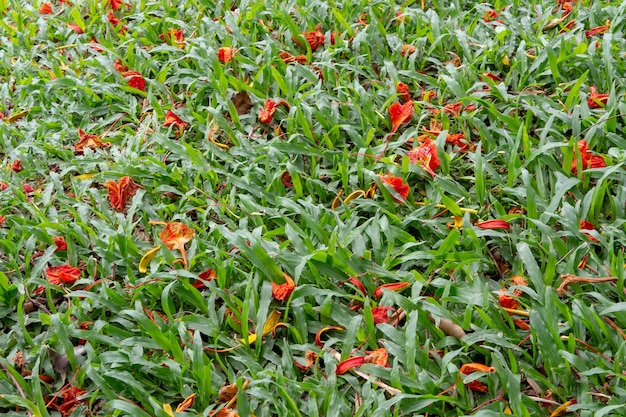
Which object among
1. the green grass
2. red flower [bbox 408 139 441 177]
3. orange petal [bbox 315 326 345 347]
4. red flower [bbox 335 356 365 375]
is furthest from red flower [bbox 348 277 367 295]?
red flower [bbox 408 139 441 177]

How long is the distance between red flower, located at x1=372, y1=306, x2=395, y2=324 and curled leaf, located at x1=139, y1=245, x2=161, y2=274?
0.79 m

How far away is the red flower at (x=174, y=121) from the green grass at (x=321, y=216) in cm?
3

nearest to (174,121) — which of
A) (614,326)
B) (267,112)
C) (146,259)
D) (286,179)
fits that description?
(267,112)

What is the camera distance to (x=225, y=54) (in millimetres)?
3002

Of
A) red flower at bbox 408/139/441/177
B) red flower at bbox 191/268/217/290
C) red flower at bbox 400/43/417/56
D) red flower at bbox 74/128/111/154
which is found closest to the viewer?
red flower at bbox 191/268/217/290

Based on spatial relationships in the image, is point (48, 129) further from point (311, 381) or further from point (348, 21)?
point (311, 381)

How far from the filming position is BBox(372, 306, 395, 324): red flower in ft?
6.25

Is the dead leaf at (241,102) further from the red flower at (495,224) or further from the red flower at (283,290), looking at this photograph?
the red flower at (495,224)

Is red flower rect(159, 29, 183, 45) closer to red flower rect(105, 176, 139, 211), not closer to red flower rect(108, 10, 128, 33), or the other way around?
red flower rect(108, 10, 128, 33)

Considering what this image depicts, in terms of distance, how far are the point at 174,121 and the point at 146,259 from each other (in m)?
0.79

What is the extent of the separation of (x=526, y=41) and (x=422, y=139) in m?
0.77

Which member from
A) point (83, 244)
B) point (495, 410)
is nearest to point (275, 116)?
point (83, 244)

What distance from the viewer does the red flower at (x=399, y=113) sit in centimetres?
256

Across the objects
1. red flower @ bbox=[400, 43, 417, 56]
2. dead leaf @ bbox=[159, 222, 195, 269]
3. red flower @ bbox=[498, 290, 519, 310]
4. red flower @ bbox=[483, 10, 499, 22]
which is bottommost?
red flower @ bbox=[498, 290, 519, 310]
